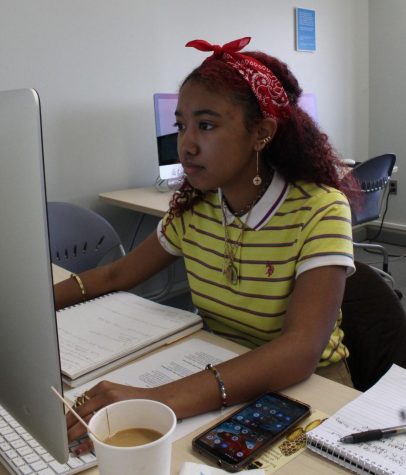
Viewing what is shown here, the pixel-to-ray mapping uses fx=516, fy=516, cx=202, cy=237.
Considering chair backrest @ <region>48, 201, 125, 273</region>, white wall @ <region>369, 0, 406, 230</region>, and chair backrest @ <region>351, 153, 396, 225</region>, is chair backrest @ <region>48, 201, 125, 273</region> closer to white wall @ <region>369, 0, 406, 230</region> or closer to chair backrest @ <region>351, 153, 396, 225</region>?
chair backrest @ <region>351, 153, 396, 225</region>

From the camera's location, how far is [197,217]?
1.27m

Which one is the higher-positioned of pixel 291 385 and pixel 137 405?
pixel 137 405

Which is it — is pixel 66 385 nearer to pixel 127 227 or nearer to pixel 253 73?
pixel 253 73

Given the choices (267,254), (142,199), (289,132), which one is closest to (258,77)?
(289,132)

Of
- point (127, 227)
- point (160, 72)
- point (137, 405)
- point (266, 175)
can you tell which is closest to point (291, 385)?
point (137, 405)

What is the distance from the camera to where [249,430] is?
734mm

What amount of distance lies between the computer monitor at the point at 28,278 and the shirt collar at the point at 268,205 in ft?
2.20

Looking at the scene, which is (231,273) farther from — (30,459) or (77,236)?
(77,236)

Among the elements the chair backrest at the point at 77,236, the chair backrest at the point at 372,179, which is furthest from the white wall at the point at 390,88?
the chair backrest at the point at 77,236

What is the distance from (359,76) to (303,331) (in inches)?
145

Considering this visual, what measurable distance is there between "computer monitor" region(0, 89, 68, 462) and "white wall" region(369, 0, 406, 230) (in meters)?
3.96

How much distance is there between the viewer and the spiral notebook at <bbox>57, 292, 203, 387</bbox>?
943mm

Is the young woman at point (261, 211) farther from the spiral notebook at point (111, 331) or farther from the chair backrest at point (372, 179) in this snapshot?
the chair backrest at point (372, 179)

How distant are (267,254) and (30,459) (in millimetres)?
614
